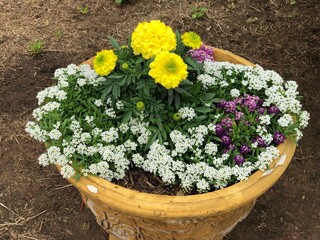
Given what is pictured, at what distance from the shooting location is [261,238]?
256 cm

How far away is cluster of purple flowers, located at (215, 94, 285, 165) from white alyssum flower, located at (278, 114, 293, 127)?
4 centimetres

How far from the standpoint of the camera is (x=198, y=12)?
3.69 metres

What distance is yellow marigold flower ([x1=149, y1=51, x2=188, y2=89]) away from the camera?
1660 mm

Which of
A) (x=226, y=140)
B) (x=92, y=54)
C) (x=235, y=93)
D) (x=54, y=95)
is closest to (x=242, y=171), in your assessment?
(x=226, y=140)

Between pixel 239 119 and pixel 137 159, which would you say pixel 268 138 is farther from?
pixel 137 159

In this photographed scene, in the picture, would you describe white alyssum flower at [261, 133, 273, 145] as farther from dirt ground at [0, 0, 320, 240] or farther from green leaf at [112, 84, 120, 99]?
dirt ground at [0, 0, 320, 240]

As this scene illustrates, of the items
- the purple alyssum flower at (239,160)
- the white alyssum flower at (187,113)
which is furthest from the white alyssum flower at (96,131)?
the purple alyssum flower at (239,160)

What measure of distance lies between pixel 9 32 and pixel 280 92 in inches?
93.7

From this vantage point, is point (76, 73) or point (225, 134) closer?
point (225, 134)

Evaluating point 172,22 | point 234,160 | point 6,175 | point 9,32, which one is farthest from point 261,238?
point 9,32

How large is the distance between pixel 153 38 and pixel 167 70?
7.1 inches

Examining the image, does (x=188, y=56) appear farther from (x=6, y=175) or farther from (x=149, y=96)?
(x=6, y=175)

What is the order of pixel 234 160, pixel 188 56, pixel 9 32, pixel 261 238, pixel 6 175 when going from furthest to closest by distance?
pixel 9 32 < pixel 6 175 < pixel 261 238 < pixel 188 56 < pixel 234 160

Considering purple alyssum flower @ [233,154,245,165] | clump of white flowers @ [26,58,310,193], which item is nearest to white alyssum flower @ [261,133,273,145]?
clump of white flowers @ [26,58,310,193]
